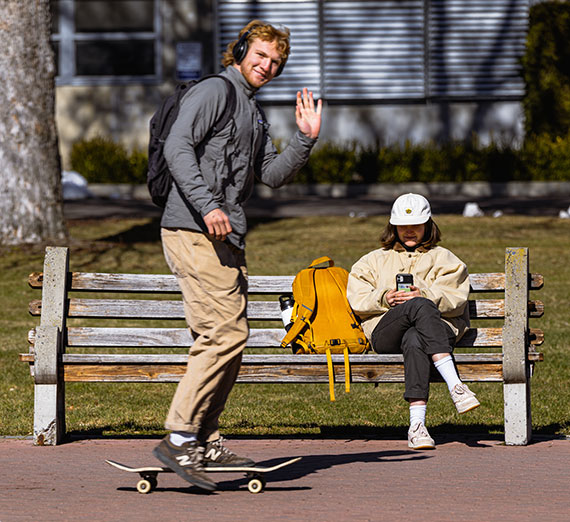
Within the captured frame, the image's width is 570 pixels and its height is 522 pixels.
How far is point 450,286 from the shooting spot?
6.60 meters

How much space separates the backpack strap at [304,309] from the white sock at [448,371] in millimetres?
738

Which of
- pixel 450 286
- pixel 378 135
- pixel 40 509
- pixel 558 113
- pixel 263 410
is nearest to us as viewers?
pixel 40 509

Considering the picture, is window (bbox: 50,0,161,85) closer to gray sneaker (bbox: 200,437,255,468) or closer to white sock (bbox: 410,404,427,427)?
white sock (bbox: 410,404,427,427)

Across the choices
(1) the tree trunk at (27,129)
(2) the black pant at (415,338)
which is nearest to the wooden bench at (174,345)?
(2) the black pant at (415,338)

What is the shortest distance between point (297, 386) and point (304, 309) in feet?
7.69

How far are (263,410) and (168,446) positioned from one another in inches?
101

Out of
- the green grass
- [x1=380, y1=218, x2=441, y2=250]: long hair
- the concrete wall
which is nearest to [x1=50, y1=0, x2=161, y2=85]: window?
the concrete wall

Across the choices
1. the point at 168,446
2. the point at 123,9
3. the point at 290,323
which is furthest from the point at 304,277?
the point at 123,9

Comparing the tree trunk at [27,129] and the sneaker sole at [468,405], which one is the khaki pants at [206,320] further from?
the tree trunk at [27,129]

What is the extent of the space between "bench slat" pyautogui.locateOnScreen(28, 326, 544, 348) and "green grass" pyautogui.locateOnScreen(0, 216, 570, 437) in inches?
21.6

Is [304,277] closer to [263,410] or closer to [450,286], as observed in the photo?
[450,286]

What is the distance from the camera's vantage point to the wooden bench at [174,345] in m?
6.47

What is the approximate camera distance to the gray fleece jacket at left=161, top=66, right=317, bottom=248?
5133mm

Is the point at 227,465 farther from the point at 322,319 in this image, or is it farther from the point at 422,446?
the point at 322,319
